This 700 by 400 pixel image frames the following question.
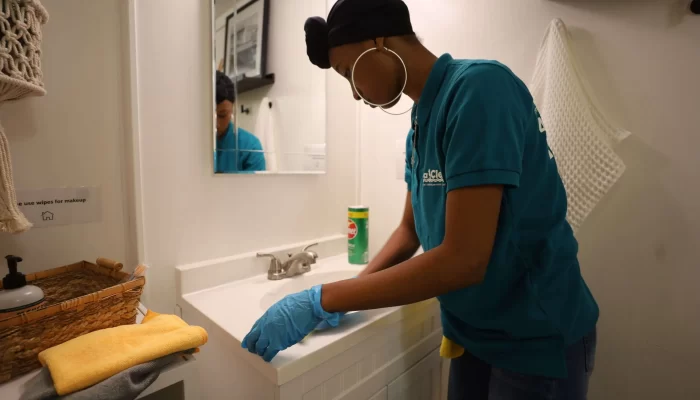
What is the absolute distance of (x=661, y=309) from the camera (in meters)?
0.89

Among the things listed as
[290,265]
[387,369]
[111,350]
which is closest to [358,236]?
[290,265]

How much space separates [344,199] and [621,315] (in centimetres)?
99

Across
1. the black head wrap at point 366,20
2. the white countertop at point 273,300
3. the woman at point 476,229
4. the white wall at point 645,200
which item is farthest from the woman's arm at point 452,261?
the white wall at point 645,200

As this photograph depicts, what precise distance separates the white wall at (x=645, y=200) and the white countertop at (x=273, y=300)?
0.55 m

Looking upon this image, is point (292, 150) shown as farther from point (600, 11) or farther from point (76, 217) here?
point (600, 11)

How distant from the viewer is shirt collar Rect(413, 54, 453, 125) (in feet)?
2.21

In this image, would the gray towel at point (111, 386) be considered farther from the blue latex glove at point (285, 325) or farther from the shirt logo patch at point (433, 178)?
the shirt logo patch at point (433, 178)

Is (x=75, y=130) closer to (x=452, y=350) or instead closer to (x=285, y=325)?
(x=285, y=325)

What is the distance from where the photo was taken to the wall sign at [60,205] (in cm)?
77

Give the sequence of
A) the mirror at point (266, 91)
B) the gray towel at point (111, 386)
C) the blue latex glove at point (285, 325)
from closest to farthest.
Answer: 1. the gray towel at point (111, 386)
2. the blue latex glove at point (285, 325)
3. the mirror at point (266, 91)

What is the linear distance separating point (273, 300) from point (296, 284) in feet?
0.40

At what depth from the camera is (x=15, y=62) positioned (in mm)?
560

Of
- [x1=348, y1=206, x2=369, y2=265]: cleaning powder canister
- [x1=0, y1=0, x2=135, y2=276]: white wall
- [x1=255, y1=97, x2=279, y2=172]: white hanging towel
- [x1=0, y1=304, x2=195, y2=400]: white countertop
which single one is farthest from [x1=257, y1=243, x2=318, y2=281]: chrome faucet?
[x1=0, y1=304, x2=195, y2=400]: white countertop

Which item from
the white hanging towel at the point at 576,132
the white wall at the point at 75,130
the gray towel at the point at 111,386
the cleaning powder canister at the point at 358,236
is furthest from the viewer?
the cleaning powder canister at the point at 358,236
